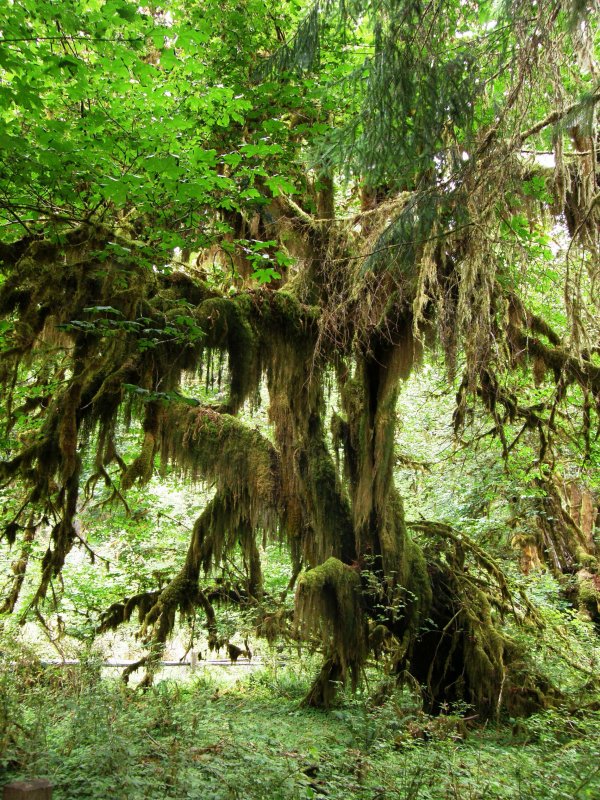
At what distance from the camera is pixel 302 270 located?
6836 mm

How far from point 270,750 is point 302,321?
403 cm

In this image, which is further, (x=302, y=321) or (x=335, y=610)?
(x=302, y=321)

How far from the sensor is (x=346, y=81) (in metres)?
5.28

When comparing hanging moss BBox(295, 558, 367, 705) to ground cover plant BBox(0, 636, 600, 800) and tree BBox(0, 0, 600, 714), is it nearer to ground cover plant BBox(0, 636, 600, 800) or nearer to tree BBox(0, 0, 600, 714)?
tree BBox(0, 0, 600, 714)

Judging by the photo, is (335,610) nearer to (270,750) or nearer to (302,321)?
(270,750)

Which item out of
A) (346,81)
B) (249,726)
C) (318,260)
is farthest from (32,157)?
(249,726)

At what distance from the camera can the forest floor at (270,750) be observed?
3.71 m

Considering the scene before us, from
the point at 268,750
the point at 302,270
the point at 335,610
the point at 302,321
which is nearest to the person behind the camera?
the point at 268,750

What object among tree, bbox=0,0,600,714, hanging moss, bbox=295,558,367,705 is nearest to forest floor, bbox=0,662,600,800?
hanging moss, bbox=295,558,367,705

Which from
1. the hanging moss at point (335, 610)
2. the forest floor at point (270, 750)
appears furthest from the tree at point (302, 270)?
the forest floor at point (270, 750)

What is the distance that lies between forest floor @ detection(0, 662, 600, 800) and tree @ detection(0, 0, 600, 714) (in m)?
0.87

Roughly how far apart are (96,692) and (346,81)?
19.2 ft

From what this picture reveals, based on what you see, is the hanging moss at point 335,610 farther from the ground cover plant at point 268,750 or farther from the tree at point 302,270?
the ground cover plant at point 268,750

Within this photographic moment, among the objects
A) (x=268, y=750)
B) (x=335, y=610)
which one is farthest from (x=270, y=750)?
(x=335, y=610)
